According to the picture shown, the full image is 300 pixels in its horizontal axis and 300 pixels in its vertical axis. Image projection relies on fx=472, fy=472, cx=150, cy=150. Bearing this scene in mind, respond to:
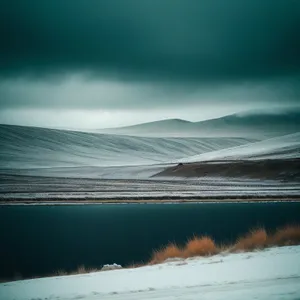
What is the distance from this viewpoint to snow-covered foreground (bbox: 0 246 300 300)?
6305 mm

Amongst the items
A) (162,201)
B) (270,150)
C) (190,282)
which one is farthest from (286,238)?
(270,150)

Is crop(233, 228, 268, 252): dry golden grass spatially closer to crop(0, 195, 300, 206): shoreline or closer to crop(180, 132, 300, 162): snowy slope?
crop(0, 195, 300, 206): shoreline

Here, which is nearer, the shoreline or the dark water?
the dark water

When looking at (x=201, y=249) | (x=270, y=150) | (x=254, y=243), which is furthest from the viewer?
(x=270, y=150)

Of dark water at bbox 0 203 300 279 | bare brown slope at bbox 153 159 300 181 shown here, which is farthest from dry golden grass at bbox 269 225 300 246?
bare brown slope at bbox 153 159 300 181

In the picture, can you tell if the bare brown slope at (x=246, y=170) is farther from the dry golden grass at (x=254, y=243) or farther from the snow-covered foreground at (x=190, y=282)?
the snow-covered foreground at (x=190, y=282)

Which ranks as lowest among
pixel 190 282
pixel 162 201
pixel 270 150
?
pixel 162 201

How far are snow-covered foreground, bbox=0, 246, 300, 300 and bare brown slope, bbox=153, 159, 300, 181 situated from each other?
24.3 metres

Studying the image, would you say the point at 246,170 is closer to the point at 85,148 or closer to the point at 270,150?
the point at 270,150

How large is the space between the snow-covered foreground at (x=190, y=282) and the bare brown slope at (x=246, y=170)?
24.3m

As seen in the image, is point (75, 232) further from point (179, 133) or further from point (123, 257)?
point (179, 133)

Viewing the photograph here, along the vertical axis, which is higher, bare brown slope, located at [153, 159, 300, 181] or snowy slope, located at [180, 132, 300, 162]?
snowy slope, located at [180, 132, 300, 162]

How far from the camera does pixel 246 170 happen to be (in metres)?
37.2

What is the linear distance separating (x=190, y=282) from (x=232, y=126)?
214ft
